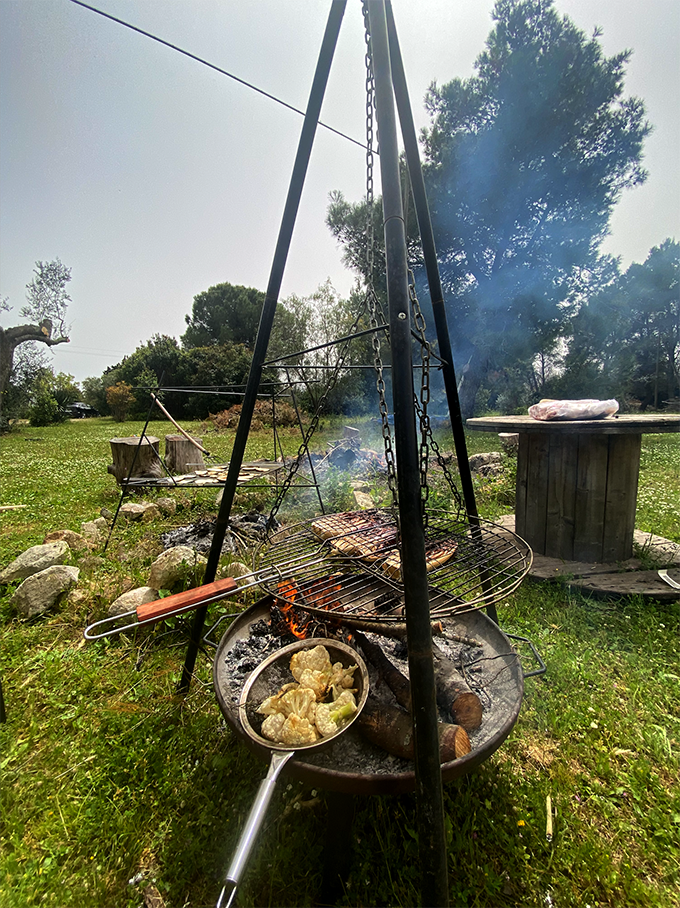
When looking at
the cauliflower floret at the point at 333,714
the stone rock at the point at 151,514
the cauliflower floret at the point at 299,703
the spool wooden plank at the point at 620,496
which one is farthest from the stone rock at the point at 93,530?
the spool wooden plank at the point at 620,496

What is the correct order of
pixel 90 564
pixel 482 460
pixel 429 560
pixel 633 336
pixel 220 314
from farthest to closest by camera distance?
pixel 220 314 < pixel 633 336 < pixel 482 460 < pixel 90 564 < pixel 429 560

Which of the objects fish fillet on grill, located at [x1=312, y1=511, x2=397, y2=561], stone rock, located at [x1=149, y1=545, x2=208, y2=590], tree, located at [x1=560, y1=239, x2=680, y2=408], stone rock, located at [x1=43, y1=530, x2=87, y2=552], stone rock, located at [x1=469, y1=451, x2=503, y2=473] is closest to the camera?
fish fillet on grill, located at [x1=312, y1=511, x2=397, y2=561]

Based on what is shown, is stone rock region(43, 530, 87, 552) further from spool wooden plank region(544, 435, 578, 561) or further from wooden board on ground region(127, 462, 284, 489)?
spool wooden plank region(544, 435, 578, 561)

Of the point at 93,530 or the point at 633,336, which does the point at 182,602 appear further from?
the point at 633,336

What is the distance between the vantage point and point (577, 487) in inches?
110

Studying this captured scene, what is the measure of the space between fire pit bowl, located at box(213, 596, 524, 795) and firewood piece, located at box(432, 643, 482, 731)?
0.16ft

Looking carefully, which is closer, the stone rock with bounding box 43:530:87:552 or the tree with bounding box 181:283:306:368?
the stone rock with bounding box 43:530:87:552

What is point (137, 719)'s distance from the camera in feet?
5.76

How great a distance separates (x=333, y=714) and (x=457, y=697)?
0.42 m

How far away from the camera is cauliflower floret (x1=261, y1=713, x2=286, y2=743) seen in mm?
1134

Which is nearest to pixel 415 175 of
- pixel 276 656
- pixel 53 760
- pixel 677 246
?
pixel 276 656

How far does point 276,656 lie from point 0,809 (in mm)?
1149

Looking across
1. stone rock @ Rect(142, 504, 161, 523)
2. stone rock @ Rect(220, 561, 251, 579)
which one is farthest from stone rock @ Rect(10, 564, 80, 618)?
stone rock @ Rect(142, 504, 161, 523)

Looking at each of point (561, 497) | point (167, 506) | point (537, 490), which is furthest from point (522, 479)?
point (167, 506)
